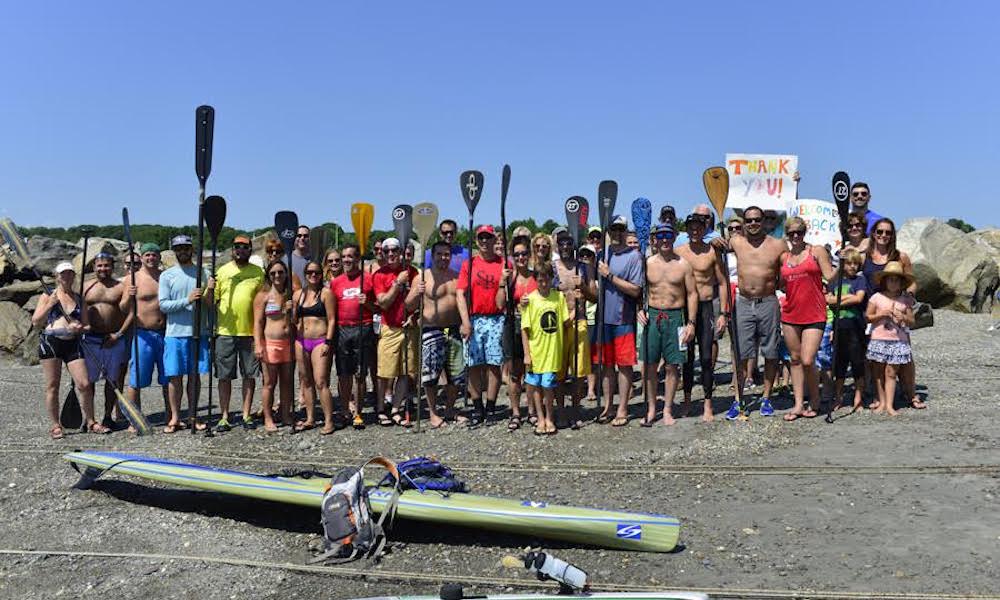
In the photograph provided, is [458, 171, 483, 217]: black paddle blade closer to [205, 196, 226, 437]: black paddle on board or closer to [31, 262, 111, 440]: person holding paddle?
[205, 196, 226, 437]: black paddle on board

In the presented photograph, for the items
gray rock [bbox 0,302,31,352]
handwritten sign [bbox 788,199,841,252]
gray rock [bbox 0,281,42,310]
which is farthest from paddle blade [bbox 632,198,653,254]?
gray rock [bbox 0,281,42,310]

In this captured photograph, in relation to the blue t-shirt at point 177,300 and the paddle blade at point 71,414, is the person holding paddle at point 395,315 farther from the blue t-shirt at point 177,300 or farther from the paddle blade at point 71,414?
the paddle blade at point 71,414

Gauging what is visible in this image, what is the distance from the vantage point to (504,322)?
737 cm

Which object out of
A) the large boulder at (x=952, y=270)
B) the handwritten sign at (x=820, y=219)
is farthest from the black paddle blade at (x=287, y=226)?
the large boulder at (x=952, y=270)

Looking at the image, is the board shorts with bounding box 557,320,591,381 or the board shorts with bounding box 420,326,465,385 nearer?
the board shorts with bounding box 557,320,591,381

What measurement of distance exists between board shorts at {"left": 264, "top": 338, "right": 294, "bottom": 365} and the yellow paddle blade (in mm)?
1399

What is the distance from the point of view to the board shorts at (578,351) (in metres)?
7.12

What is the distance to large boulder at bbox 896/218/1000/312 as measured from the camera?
16.2m

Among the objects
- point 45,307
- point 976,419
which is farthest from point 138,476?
point 976,419

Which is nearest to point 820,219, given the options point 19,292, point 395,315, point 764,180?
point 764,180

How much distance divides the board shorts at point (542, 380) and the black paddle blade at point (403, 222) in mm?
2006

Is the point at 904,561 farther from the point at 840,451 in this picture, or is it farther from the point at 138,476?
the point at 138,476

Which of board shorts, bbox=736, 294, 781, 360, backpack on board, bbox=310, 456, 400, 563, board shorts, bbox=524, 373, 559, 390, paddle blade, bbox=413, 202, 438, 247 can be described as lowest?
backpack on board, bbox=310, 456, 400, 563

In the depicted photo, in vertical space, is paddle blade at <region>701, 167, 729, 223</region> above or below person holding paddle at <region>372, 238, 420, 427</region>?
above
